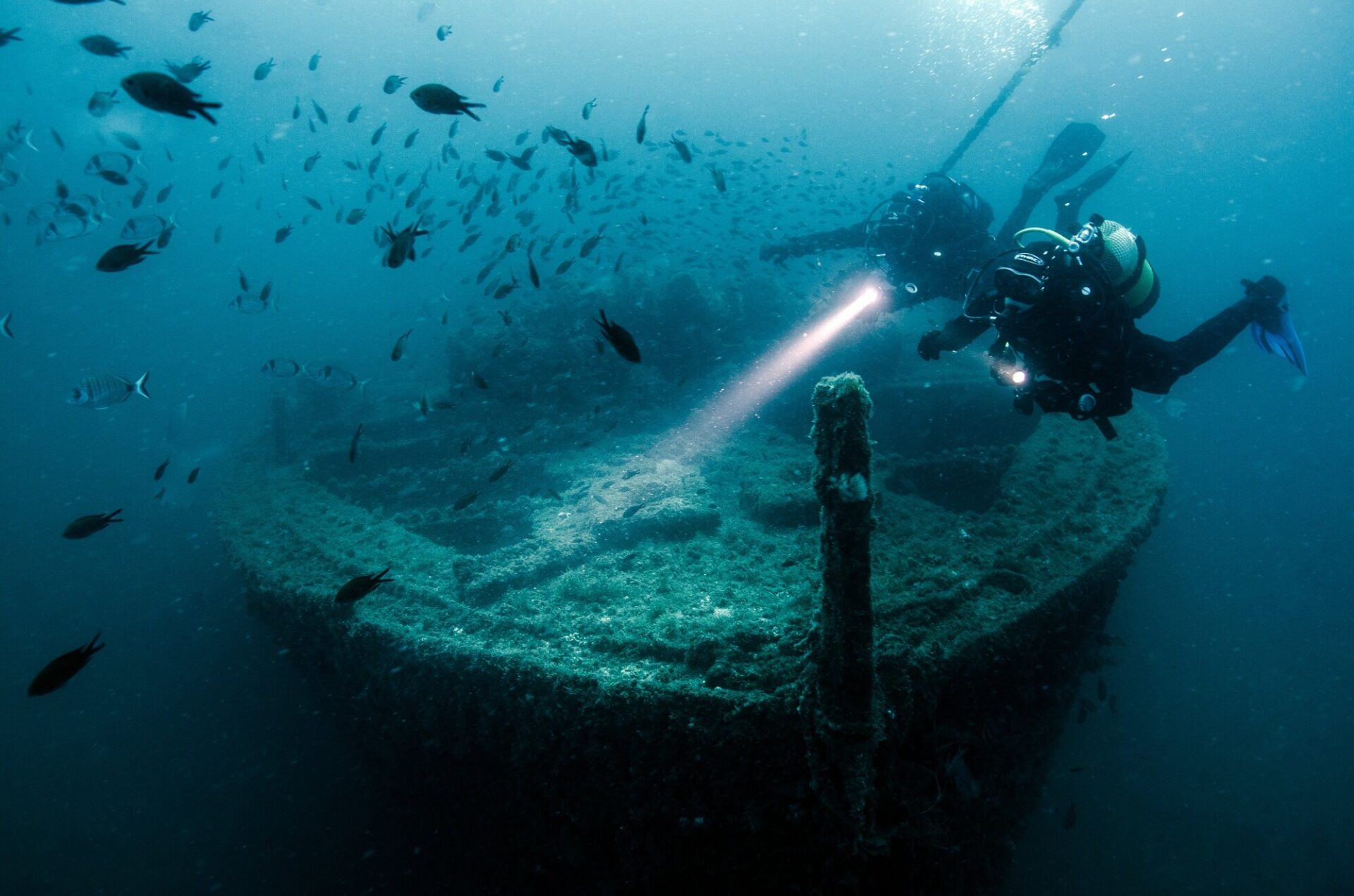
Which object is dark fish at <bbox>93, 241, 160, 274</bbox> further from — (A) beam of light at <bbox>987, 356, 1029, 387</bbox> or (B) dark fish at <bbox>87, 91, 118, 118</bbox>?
(B) dark fish at <bbox>87, 91, 118, 118</bbox>

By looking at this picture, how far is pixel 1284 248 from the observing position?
10944 cm

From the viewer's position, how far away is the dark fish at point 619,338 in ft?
8.96

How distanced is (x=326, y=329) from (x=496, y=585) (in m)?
63.1

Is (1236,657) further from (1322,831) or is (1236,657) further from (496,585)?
(496,585)

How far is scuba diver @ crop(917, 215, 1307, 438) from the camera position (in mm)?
4270

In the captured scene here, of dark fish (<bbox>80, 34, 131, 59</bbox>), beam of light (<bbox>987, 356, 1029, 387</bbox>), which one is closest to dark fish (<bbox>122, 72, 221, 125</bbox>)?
dark fish (<bbox>80, 34, 131, 59</bbox>)

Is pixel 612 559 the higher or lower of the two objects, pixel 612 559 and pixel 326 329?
the higher

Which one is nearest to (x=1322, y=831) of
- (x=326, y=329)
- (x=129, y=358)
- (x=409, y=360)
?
(x=409, y=360)

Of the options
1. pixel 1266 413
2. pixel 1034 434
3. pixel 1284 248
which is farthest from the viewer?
pixel 1284 248

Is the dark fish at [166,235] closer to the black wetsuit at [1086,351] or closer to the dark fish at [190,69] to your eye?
the dark fish at [190,69]

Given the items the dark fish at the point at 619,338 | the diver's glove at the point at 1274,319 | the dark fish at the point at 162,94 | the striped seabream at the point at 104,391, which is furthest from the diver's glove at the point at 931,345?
the striped seabream at the point at 104,391

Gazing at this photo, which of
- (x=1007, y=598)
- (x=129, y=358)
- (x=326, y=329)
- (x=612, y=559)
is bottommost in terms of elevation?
(x=129, y=358)

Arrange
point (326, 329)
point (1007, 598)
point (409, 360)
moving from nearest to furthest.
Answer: point (1007, 598) → point (409, 360) → point (326, 329)

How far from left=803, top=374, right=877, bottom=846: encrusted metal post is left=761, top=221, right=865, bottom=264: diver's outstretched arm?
1057 centimetres
